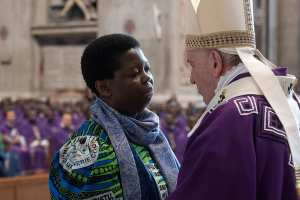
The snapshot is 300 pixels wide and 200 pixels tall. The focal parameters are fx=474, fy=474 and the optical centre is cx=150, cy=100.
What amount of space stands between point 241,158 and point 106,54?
769 millimetres

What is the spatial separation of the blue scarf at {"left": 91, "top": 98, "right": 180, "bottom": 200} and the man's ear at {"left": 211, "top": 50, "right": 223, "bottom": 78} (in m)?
0.42

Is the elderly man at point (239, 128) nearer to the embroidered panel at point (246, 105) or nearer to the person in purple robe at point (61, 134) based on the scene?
the embroidered panel at point (246, 105)

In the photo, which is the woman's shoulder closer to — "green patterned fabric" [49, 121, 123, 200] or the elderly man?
"green patterned fabric" [49, 121, 123, 200]

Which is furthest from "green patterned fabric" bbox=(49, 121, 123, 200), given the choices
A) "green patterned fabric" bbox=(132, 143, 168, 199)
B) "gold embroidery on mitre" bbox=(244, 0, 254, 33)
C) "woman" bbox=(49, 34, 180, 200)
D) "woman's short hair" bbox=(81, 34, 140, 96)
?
"gold embroidery on mitre" bbox=(244, 0, 254, 33)

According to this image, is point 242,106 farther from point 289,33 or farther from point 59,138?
point 289,33

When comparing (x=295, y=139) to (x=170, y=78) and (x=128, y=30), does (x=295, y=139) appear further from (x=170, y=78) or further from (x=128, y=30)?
(x=128, y=30)

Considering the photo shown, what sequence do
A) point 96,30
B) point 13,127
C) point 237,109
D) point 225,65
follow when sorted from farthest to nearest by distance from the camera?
point 96,30, point 13,127, point 225,65, point 237,109

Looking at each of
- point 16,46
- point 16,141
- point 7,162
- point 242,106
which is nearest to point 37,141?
point 16,141

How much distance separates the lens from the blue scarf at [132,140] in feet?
6.34

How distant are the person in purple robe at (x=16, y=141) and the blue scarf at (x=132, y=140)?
22.8 ft

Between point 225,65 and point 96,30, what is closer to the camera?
point 225,65

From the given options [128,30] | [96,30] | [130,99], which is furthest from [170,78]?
[130,99]

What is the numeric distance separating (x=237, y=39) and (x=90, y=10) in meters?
18.9

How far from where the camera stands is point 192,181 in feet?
5.42
